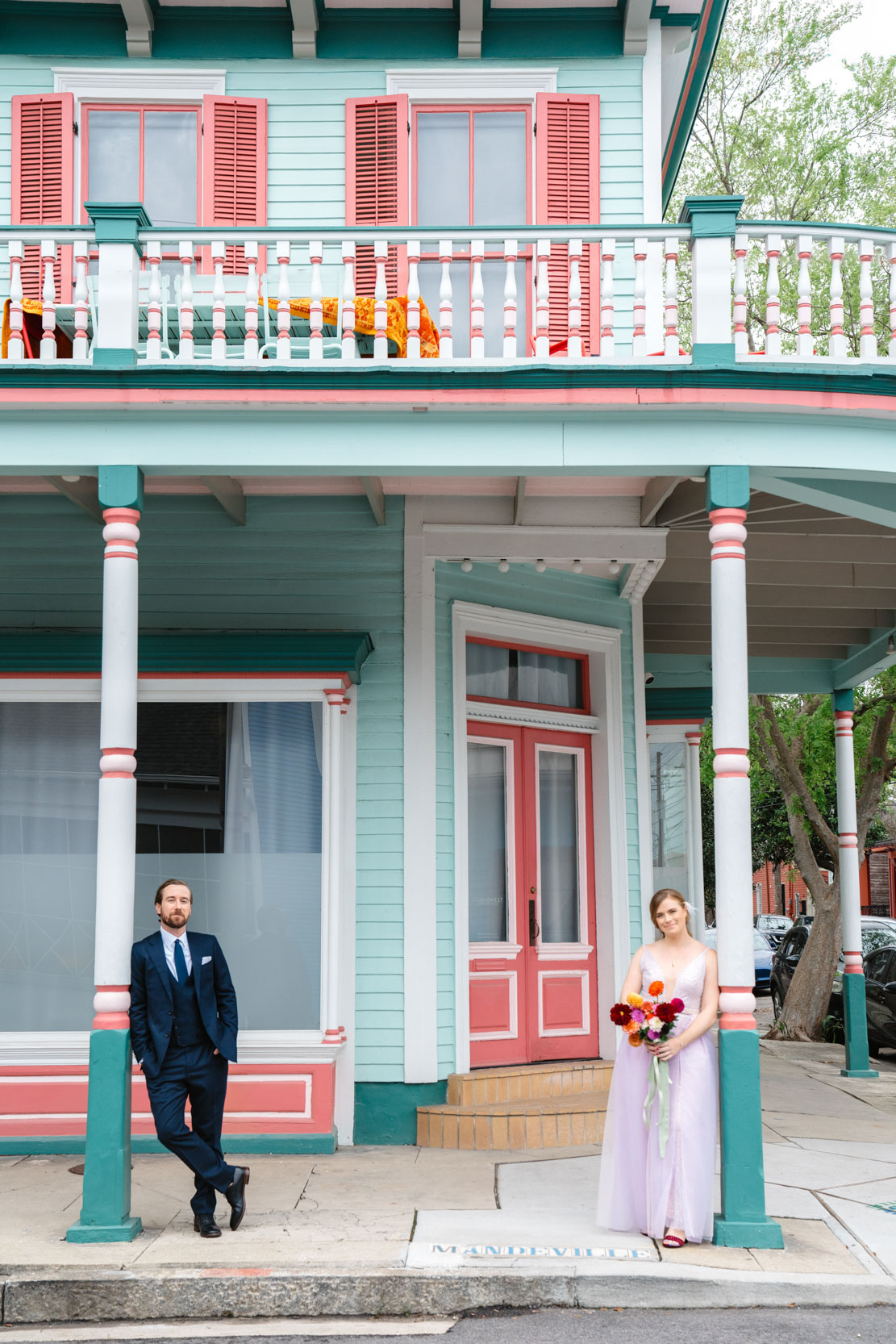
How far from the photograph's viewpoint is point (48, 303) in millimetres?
6816

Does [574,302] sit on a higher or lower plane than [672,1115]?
higher

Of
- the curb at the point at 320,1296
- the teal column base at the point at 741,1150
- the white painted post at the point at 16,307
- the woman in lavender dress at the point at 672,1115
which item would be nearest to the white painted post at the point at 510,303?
the white painted post at the point at 16,307

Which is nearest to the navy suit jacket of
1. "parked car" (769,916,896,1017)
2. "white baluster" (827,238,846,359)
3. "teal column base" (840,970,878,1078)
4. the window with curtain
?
Result: the window with curtain

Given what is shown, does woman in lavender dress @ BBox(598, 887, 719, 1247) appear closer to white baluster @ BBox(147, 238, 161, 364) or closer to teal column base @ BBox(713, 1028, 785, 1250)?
teal column base @ BBox(713, 1028, 785, 1250)

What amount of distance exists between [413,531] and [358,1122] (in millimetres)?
3790

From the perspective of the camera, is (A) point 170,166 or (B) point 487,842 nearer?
(B) point 487,842

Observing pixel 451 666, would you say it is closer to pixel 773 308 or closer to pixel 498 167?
pixel 773 308

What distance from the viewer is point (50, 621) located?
28.7 ft

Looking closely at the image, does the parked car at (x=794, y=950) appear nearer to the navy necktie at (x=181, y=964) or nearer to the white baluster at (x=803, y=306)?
the white baluster at (x=803, y=306)

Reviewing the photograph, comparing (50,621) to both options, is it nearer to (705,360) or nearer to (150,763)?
(150,763)

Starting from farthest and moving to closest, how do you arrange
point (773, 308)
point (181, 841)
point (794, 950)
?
1. point (794, 950)
2. point (181, 841)
3. point (773, 308)

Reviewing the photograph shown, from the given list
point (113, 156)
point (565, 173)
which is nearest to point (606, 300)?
point (565, 173)

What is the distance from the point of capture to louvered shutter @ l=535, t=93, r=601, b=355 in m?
9.18

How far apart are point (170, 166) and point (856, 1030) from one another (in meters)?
9.50
